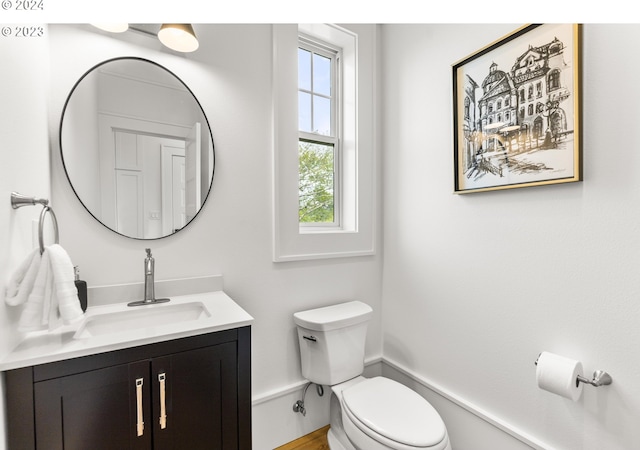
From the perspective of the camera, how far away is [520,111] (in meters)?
1.24

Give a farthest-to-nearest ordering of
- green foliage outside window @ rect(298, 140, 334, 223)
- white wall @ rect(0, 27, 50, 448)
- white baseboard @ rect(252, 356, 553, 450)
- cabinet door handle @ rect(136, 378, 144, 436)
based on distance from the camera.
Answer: green foliage outside window @ rect(298, 140, 334, 223)
white baseboard @ rect(252, 356, 553, 450)
cabinet door handle @ rect(136, 378, 144, 436)
white wall @ rect(0, 27, 50, 448)

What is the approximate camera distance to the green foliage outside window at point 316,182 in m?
1.87

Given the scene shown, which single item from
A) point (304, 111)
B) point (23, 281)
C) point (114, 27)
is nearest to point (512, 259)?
point (304, 111)

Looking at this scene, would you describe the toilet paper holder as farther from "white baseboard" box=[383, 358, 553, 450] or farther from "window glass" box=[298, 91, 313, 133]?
"window glass" box=[298, 91, 313, 133]

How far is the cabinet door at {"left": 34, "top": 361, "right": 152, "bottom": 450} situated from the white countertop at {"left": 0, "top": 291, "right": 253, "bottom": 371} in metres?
0.07

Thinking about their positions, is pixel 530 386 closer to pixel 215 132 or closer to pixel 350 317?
pixel 350 317

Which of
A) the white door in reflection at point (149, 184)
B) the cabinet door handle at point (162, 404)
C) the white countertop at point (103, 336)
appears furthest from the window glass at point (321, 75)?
the cabinet door handle at point (162, 404)

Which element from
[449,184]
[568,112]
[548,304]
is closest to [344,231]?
[449,184]

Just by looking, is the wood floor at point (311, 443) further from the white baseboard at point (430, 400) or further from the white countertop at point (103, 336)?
the white countertop at point (103, 336)

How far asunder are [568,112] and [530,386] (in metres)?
1.09

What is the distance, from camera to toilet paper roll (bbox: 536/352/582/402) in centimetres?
104

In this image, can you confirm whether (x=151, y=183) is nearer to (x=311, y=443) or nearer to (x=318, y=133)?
(x=318, y=133)

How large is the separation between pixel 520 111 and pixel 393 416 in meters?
1.36

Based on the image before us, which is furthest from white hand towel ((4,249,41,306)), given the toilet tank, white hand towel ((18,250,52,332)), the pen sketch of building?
the pen sketch of building
